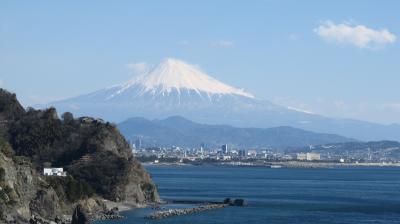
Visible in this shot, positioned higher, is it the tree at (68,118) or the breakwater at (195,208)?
the tree at (68,118)

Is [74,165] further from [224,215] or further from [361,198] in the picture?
[361,198]

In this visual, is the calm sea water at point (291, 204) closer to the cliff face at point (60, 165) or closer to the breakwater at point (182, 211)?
the breakwater at point (182, 211)

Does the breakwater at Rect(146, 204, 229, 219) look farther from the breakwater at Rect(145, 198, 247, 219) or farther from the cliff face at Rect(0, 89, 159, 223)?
the cliff face at Rect(0, 89, 159, 223)

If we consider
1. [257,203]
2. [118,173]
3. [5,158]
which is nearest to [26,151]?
[118,173]

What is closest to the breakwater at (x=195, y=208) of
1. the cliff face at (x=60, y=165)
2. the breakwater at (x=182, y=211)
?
the breakwater at (x=182, y=211)

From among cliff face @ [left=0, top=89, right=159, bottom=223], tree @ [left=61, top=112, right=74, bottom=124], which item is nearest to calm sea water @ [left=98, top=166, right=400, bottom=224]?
cliff face @ [left=0, top=89, right=159, bottom=223]

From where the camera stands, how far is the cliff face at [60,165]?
59.7 metres

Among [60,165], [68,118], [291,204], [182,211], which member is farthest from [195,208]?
[68,118]

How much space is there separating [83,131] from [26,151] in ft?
17.1

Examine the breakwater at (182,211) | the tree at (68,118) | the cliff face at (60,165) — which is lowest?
the breakwater at (182,211)

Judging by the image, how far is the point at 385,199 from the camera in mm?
88375

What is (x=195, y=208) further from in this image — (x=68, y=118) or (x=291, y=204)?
(x=68, y=118)

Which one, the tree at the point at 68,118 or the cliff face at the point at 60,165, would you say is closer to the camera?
the cliff face at the point at 60,165

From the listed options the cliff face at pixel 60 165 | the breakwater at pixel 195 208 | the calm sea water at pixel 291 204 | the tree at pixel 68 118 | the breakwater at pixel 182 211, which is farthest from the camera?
the tree at pixel 68 118
